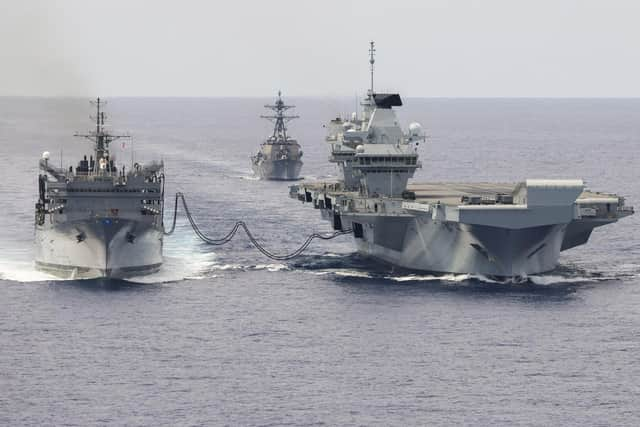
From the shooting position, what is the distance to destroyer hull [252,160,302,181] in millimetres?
141500

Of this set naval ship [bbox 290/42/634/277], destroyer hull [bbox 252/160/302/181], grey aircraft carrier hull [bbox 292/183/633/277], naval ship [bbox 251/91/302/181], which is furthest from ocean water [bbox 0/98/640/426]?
naval ship [bbox 251/91/302/181]

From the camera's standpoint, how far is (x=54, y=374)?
169 feet

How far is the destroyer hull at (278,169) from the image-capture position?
14150cm

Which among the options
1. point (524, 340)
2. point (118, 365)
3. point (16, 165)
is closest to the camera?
point (118, 365)

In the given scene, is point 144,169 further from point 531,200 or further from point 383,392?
point 383,392

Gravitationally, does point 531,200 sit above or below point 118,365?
above

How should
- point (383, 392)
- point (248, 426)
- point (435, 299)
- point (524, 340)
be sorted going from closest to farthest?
point (248, 426), point (383, 392), point (524, 340), point (435, 299)

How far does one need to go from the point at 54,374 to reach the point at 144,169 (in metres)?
26.6

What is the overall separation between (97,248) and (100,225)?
1.27 metres

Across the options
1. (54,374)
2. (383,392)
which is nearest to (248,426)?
(383,392)

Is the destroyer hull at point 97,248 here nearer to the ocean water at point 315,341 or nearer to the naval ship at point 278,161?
the ocean water at point 315,341

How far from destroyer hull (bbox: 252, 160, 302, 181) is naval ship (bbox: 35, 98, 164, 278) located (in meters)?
65.2

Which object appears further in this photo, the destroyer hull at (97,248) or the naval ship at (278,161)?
the naval ship at (278,161)

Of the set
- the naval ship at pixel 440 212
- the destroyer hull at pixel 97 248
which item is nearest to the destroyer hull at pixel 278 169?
the naval ship at pixel 440 212
